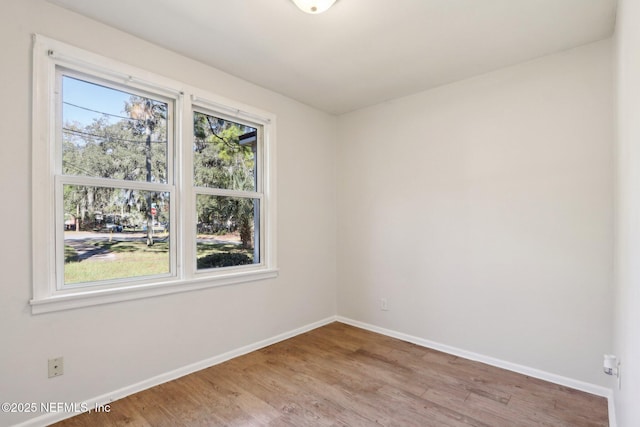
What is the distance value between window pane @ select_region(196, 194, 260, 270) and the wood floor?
2.98 ft

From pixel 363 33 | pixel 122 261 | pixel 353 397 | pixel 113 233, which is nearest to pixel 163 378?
pixel 122 261

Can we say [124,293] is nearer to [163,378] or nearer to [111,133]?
[163,378]

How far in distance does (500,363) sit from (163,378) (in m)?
2.76

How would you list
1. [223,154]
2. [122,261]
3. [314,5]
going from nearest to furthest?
[314,5], [122,261], [223,154]

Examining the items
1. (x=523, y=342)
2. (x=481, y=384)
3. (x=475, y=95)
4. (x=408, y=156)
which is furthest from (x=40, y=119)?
(x=523, y=342)

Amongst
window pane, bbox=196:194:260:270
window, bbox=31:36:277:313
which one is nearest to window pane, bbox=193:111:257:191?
window, bbox=31:36:277:313

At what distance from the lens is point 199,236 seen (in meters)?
2.76

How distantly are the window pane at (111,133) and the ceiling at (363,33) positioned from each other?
48 cm

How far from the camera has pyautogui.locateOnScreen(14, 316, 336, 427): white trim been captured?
192 centimetres

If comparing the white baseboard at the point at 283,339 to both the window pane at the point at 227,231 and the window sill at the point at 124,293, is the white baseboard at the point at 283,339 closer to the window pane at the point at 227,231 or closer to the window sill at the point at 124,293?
the window sill at the point at 124,293

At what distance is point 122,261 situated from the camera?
2.33 meters

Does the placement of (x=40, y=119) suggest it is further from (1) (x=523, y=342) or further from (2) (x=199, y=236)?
(1) (x=523, y=342)

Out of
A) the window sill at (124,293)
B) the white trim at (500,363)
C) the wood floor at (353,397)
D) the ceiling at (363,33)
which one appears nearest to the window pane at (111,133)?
the ceiling at (363,33)

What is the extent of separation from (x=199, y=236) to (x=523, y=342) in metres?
2.87
